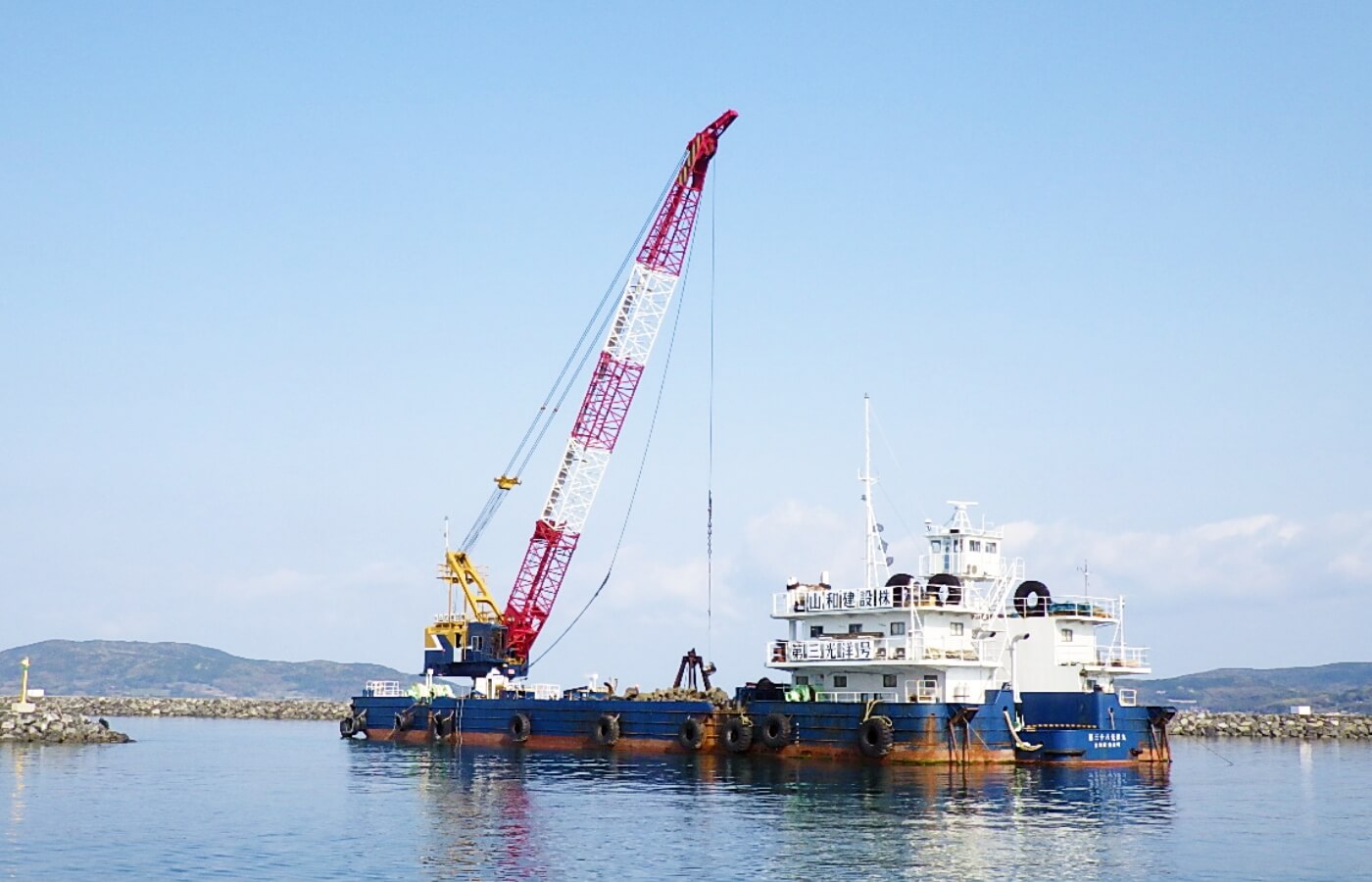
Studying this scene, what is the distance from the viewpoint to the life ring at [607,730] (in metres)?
64.9

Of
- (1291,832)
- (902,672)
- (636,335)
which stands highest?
(636,335)

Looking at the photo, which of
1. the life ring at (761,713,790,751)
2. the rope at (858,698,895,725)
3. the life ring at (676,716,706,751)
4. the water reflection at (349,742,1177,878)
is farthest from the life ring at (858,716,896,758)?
the life ring at (676,716,706,751)

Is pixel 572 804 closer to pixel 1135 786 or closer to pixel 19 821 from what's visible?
pixel 19 821

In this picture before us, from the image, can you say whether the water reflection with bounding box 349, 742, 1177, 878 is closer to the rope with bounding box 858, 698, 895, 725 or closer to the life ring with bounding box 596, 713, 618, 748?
the rope with bounding box 858, 698, 895, 725

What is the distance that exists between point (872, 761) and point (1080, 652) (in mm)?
9737

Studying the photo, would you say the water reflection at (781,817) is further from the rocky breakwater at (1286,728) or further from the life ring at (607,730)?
the rocky breakwater at (1286,728)

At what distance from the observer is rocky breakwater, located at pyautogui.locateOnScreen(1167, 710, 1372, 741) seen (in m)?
110

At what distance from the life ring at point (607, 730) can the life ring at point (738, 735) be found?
5.92 metres

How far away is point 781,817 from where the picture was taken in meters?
41.9

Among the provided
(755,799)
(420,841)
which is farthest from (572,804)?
(420,841)

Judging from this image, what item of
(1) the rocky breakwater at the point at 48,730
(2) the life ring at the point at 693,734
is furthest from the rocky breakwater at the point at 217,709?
(2) the life ring at the point at 693,734

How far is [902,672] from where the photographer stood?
57406 millimetres

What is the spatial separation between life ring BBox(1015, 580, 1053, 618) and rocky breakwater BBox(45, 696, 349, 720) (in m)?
101

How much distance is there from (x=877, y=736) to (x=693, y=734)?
32.3 feet
